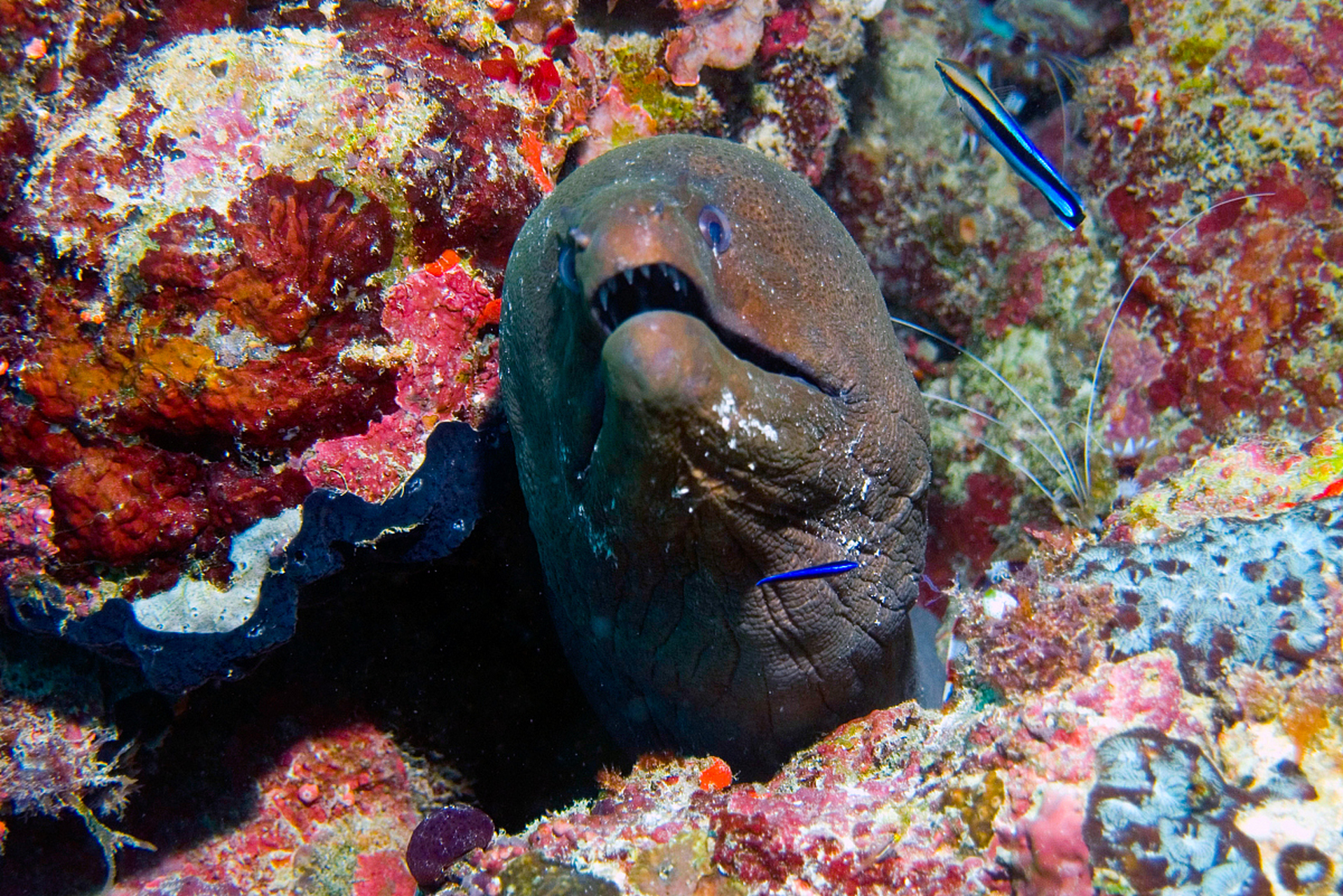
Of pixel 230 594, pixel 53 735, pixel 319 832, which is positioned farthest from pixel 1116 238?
pixel 53 735

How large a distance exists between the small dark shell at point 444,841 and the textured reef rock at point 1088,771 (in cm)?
54

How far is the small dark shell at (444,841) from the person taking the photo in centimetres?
244

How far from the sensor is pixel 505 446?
110 inches

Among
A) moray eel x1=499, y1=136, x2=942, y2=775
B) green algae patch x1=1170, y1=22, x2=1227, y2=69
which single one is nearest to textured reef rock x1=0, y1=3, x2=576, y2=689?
moray eel x1=499, y1=136, x2=942, y2=775

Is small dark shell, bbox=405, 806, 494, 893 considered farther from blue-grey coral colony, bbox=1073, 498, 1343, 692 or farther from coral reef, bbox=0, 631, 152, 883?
blue-grey coral colony, bbox=1073, 498, 1343, 692

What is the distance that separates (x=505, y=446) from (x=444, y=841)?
1.44 metres

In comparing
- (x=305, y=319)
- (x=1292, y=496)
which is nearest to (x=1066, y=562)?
(x=1292, y=496)

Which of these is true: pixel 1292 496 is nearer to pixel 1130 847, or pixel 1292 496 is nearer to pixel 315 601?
pixel 1130 847

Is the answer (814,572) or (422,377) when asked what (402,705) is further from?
(814,572)

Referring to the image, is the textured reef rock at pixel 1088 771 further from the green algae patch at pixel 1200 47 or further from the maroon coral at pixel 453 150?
the green algae patch at pixel 1200 47

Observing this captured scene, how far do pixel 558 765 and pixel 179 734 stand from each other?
5.50 feet

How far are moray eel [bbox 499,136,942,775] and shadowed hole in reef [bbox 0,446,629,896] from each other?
0.78m

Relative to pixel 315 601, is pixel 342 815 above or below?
below

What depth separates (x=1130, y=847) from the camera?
1330 mm
